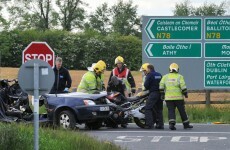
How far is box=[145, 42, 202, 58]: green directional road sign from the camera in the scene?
2412 centimetres

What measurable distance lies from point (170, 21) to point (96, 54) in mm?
29537

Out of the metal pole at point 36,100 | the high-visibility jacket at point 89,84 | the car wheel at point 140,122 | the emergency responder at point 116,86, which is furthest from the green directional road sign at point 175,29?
the metal pole at point 36,100

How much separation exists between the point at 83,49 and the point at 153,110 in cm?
3629

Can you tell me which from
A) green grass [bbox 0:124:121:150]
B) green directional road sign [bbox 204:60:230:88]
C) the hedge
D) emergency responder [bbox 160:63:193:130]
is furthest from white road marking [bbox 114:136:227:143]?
the hedge

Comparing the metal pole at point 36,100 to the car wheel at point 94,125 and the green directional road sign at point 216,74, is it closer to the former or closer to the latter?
the car wheel at point 94,125

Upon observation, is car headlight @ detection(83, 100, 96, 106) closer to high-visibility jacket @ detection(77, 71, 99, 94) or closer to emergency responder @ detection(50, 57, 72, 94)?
high-visibility jacket @ detection(77, 71, 99, 94)

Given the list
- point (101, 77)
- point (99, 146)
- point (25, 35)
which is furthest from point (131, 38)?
point (99, 146)

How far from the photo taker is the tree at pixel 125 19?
301 ft

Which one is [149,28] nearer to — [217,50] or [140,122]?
[217,50]

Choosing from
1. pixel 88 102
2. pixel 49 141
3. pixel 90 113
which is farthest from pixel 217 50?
pixel 49 141

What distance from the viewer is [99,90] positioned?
18359mm

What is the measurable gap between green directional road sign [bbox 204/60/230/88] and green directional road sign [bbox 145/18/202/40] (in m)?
1.09

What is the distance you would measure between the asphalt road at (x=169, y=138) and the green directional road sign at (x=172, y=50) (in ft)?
17.5

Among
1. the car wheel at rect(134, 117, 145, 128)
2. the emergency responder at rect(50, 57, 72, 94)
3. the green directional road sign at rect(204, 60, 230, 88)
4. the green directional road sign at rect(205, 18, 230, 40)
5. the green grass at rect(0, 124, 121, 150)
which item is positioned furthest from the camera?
the green directional road sign at rect(205, 18, 230, 40)
